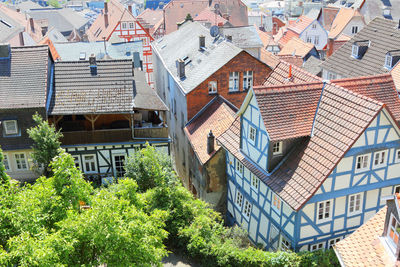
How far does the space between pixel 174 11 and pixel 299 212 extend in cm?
6732

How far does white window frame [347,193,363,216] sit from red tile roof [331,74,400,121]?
4793 millimetres

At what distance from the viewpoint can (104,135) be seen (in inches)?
1163

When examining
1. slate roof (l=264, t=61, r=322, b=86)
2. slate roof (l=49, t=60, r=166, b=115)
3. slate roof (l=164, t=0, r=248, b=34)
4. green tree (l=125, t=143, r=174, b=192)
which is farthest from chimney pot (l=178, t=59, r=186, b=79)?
slate roof (l=164, t=0, r=248, b=34)

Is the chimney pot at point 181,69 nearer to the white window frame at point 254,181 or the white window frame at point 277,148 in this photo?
the white window frame at point 254,181

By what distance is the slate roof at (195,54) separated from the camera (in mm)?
31594

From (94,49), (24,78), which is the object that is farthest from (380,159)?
(94,49)

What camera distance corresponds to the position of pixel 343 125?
20.3 meters

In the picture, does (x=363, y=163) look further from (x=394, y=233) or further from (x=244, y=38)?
(x=244, y=38)

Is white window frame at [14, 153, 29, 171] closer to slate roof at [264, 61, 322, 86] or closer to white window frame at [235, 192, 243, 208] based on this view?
white window frame at [235, 192, 243, 208]

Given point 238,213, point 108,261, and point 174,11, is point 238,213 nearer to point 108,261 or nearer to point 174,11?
point 108,261

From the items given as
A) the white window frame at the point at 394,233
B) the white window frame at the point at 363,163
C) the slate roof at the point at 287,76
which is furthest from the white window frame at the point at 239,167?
the white window frame at the point at 394,233

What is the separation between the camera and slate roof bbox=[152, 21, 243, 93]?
31594 millimetres

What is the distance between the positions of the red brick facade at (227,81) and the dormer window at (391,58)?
981 cm

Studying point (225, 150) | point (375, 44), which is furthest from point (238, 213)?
point (375, 44)
